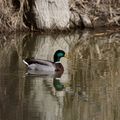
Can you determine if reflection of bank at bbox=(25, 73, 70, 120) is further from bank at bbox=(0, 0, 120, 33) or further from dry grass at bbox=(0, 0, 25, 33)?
bank at bbox=(0, 0, 120, 33)

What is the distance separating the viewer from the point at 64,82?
11.1m

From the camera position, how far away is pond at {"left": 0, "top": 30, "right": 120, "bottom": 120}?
343 inches

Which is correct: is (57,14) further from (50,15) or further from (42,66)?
(42,66)

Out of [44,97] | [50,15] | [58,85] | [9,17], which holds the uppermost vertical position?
[50,15]

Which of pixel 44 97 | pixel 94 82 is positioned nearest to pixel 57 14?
pixel 94 82

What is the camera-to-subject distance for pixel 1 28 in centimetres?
1730

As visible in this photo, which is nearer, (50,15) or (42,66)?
(42,66)

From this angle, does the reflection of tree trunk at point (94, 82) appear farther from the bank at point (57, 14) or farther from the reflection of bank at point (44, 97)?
the bank at point (57, 14)

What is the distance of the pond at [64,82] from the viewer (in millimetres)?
8719

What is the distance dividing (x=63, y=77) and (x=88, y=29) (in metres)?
7.78

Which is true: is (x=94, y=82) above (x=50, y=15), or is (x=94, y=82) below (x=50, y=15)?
below

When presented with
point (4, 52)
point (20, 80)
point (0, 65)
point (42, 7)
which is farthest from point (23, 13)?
point (20, 80)

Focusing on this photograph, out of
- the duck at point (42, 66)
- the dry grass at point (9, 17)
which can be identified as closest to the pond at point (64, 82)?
the duck at point (42, 66)

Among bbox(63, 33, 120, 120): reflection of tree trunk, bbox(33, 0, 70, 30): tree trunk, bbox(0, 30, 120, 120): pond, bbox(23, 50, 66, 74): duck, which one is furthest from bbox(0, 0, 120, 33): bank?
bbox(23, 50, 66, 74): duck
